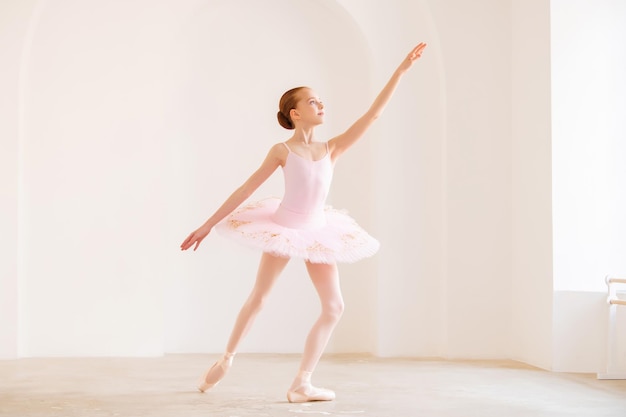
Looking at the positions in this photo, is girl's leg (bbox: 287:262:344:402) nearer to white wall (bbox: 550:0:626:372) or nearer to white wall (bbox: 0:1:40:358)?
white wall (bbox: 550:0:626:372)

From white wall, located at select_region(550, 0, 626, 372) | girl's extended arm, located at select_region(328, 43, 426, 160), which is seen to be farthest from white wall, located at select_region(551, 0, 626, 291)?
girl's extended arm, located at select_region(328, 43, 426, 160)

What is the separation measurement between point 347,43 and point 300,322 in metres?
2.00

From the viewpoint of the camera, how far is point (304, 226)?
3.78 meters

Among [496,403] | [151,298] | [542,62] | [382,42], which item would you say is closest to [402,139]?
[382,42]

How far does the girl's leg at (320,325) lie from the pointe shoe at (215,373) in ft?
1.08

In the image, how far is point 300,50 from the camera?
6004 millimetres

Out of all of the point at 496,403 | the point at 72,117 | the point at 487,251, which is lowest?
the point at 496,403

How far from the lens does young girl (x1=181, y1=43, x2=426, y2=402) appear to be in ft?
12.1

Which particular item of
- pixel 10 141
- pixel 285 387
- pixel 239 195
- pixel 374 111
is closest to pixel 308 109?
pixel 374 111

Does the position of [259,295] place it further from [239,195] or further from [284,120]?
[284,120]

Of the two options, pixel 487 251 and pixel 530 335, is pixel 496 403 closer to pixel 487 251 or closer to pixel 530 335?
pixel 530 335

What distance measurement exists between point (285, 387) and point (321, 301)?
71 cm

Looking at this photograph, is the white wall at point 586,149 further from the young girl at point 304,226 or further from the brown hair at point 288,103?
the brown hair at point 288,103

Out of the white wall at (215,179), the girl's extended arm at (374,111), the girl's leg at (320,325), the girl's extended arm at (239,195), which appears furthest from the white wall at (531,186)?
the girl's extended arm at (239,195)
